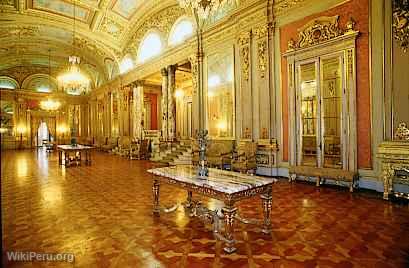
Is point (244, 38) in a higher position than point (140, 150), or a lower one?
higher

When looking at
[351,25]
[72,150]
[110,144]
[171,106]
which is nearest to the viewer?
[351,25]

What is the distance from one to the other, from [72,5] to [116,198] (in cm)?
1046

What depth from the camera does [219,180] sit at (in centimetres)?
323

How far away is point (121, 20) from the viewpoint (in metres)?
12.9

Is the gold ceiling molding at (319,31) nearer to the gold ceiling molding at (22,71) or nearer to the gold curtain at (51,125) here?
the gold ceiling molding at (22,71)

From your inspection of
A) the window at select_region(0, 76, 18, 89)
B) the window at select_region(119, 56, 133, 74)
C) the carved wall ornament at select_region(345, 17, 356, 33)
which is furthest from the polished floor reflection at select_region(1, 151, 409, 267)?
the window at select_region(0, 76, 18, 89)

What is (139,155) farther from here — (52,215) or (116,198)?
(52,215)

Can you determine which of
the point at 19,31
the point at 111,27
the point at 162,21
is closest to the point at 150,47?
the point at 162,21

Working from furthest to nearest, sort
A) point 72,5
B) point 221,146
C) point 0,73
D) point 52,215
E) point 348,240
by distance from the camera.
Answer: point 0,73 < point 72,5 < point 221,146 < point 52,215 < point 348,240

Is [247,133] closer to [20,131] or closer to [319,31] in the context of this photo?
[319,31]

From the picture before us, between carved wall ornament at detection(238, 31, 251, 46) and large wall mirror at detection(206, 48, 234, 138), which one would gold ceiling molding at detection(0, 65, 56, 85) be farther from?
carved wall ornament at detection(238, 31, 251, 46)

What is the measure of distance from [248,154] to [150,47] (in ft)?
27.5

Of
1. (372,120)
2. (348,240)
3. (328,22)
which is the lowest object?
(348,240)

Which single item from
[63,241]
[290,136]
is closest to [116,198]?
[63,241]
